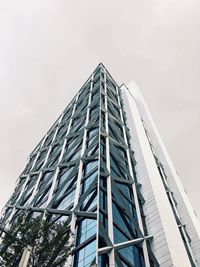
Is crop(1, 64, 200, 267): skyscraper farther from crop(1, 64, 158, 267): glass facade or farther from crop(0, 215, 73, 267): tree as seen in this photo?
crop(0, 215, 73, 267): tree

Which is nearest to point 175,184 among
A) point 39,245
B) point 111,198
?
point 111,198

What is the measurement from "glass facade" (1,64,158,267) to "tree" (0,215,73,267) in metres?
2.69

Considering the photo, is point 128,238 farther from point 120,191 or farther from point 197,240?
point 197,240

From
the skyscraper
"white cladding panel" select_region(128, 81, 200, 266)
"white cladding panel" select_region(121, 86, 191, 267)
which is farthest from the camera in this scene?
"white cladding panel" select_region(128, 81, 200, 266)

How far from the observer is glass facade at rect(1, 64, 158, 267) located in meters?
28.0

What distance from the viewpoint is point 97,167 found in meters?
38.4

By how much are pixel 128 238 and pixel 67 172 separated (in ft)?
54.3

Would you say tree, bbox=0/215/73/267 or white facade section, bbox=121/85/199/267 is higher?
white facade section, bbox=121/85/199/267

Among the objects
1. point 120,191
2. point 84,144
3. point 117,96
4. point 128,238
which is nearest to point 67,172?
point 84,144

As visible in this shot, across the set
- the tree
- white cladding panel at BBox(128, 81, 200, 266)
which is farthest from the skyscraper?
the tree

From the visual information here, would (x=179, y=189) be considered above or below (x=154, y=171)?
above

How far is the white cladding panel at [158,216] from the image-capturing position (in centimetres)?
2925

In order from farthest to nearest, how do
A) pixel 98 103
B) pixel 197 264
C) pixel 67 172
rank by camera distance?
pixel 98 103
pixel 67 172
pixel 197 264

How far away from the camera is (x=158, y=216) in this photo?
34531 millimetres
